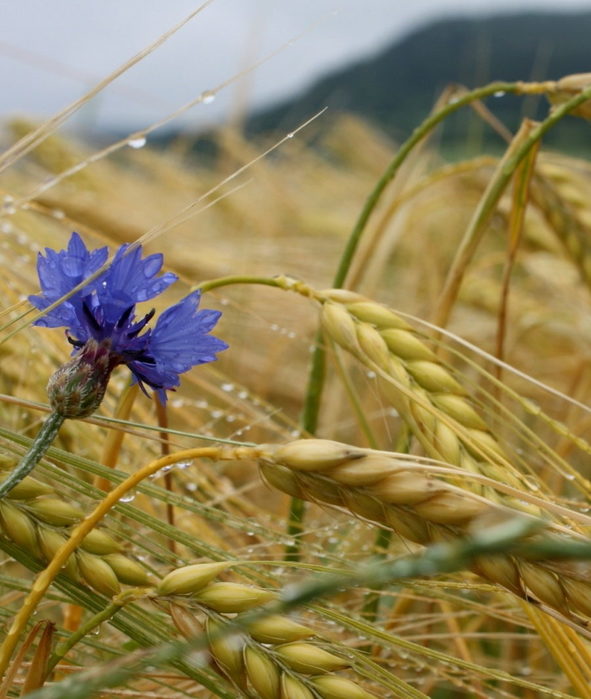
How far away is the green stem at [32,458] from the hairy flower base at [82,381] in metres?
0.02

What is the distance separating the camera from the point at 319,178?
468cm

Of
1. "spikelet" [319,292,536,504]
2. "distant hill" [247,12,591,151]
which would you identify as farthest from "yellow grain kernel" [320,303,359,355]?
"distant hill" [247,12,591,151]

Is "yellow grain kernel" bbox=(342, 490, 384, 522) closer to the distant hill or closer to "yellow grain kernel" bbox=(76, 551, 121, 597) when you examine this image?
"yellow grain kernel" bbox=(76, 551, 121, 597)

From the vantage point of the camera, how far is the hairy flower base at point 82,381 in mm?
466

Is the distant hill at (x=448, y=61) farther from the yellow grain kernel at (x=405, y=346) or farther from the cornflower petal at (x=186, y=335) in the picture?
the cornflower petal at (x=186, y=335)

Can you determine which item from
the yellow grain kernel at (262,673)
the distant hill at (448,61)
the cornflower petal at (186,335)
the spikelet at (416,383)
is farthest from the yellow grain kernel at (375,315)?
the distant hill at (448,61)

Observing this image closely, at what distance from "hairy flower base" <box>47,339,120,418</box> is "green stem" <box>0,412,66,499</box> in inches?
0.7

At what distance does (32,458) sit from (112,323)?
0.11 m

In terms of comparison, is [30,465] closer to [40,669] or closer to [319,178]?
[40,669]

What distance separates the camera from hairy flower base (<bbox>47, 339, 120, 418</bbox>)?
47cm

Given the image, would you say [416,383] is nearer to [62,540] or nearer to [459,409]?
[459,409]

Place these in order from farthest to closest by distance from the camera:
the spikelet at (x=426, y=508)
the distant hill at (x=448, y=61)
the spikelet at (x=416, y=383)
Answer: the distant hill at (x=448, y=61), the spikelet at (x=416, y=383), the spikelet at (x=426, y=508)

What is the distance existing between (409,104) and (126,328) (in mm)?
14307

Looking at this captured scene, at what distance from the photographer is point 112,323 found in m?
0.50
